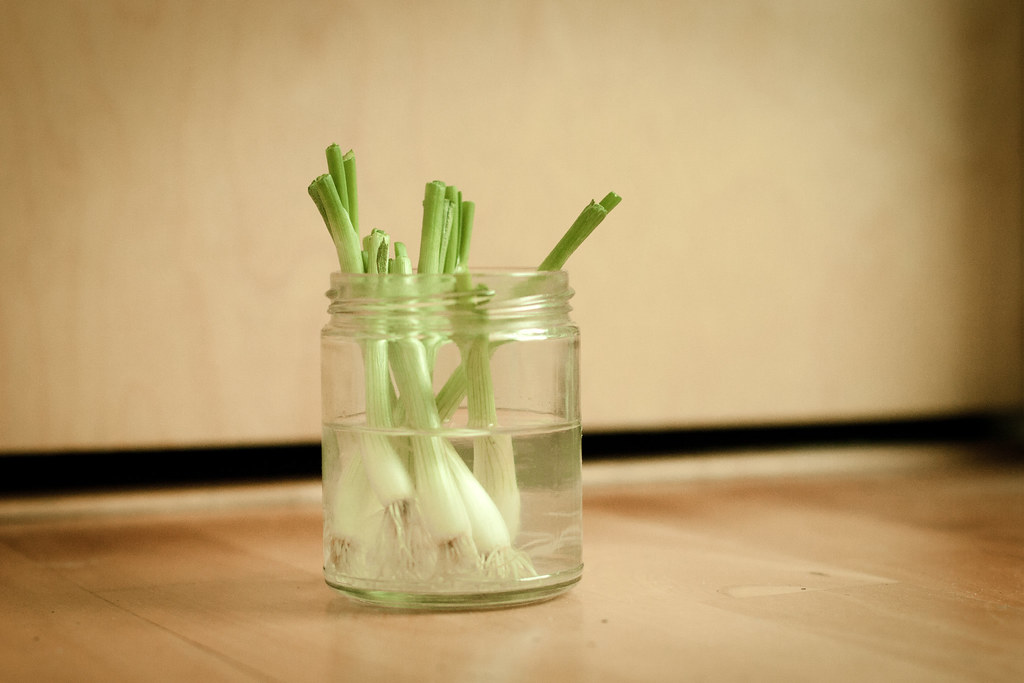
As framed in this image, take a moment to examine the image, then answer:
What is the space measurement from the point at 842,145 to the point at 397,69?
462mm

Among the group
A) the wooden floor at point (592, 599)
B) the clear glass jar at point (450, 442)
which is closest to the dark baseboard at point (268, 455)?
the wooden floor at point (592, 599)

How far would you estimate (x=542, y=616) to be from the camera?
21.8 inches

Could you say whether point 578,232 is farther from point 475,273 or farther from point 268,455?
point 268,455

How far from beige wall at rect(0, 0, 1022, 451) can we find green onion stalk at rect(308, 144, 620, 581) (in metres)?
0.37

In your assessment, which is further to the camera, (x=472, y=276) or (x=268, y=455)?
(x=268, y=455)

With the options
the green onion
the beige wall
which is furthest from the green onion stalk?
the beige wall

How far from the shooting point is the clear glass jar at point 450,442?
55 centimetres

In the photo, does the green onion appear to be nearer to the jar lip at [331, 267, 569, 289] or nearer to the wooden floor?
the jar lip at [331, 267, 569, 289]

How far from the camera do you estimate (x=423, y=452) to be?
55 cm

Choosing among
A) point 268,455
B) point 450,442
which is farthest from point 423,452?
point 268,455

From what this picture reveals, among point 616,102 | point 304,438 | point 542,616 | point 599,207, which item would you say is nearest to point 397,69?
point 616,102

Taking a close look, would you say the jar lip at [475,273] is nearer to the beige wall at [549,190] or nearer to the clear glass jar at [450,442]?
the clear glass jar at [450,442]

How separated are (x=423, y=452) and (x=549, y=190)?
20.9 inches

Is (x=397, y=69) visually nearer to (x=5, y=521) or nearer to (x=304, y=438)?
(x=304, y=438)
